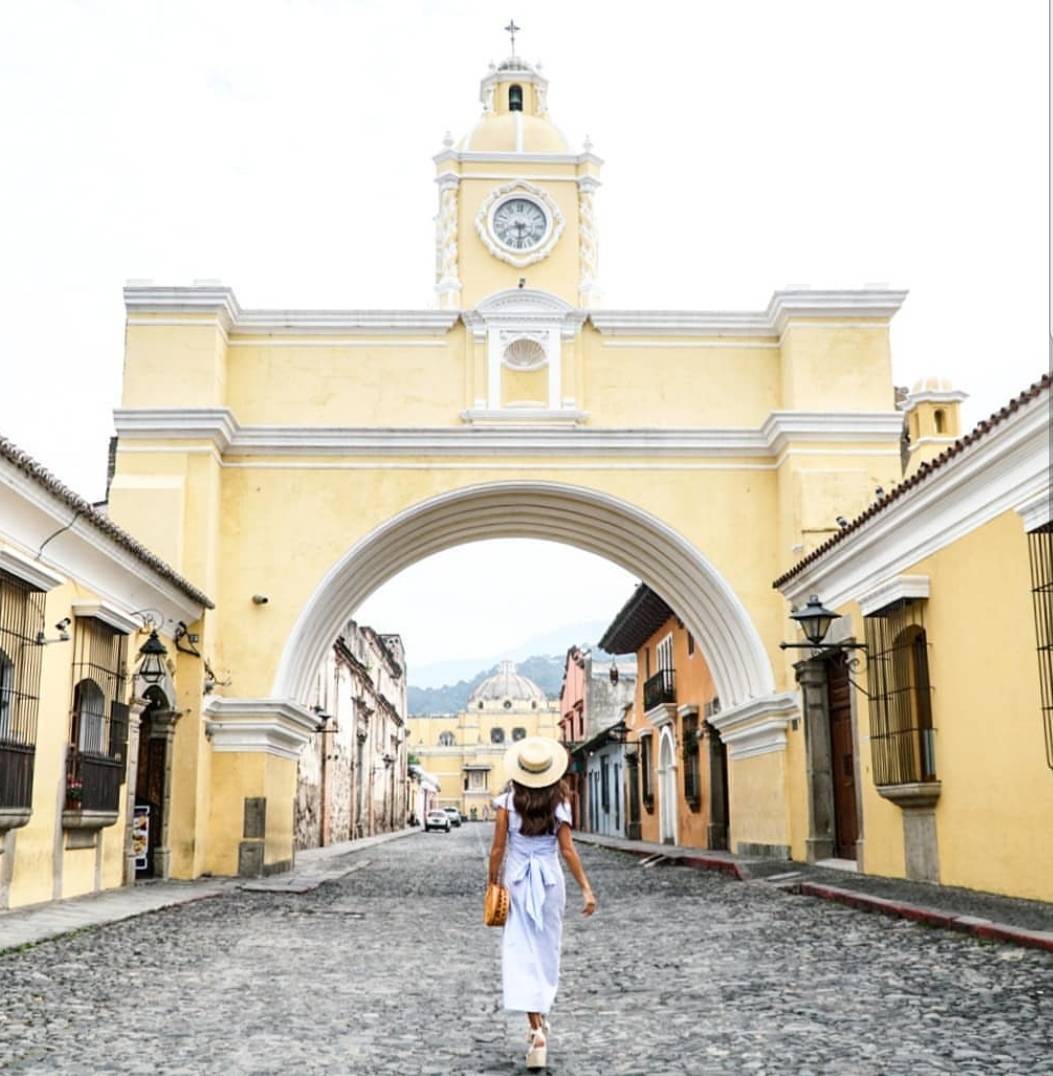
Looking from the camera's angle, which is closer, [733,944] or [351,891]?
[733,944]

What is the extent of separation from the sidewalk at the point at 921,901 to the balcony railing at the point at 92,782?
19.6 feet

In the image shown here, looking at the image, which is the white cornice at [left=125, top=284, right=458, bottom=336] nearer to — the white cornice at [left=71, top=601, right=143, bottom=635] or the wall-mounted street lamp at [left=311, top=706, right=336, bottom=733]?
the wall-mounted street lamp at [left=311, top=706, right=336, bottom=733]

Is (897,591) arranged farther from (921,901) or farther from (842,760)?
(842,760)

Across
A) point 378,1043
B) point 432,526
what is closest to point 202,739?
point 432,526

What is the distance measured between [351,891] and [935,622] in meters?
6.32

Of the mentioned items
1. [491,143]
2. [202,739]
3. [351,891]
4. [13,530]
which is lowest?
[351,891]

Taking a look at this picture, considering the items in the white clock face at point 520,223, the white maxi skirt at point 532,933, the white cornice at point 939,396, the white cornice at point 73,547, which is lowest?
the white maxi skirt at point 532,933

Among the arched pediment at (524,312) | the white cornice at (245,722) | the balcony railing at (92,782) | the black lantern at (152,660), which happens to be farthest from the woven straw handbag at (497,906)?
the arched pediment at (524,312)

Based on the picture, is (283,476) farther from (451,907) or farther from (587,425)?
(451,907)

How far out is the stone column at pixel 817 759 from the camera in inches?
603

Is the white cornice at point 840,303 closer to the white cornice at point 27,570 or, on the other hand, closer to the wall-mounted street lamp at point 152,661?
the wall-mounted street lamp at point 152,661

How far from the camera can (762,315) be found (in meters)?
17.5

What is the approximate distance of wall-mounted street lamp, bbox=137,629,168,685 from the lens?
1294cm

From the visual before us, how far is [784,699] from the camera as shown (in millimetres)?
16234
